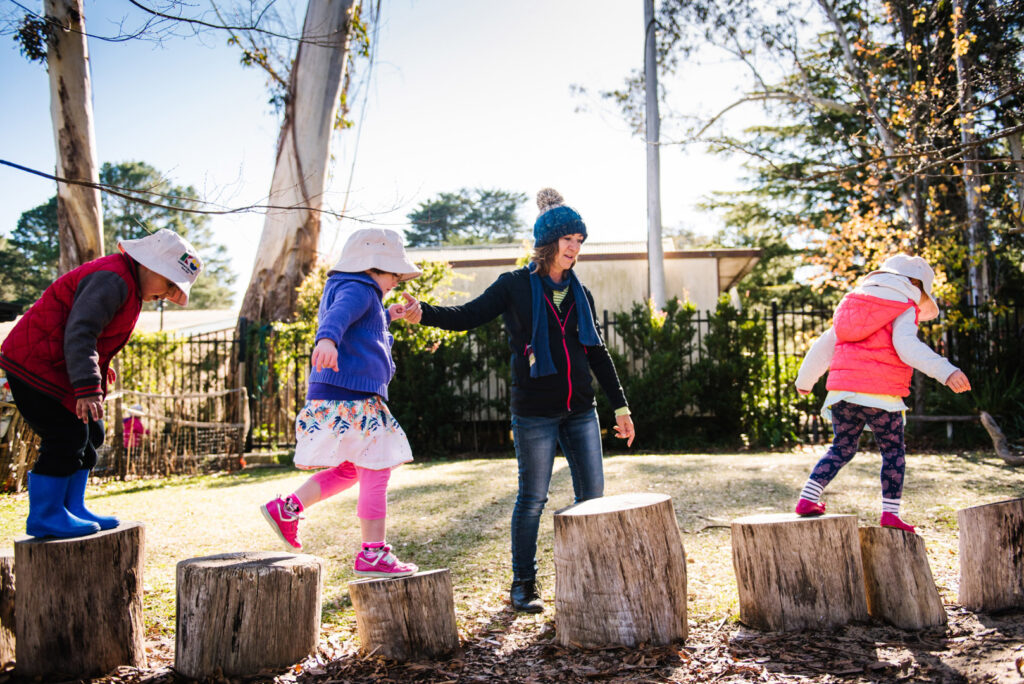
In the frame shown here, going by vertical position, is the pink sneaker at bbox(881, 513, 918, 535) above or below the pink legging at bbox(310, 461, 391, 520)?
below

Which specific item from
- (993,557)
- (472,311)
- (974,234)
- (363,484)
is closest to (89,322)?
(363,484)

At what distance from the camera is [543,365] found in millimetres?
3559

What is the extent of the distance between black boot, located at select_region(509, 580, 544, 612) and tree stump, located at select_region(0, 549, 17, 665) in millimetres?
2264

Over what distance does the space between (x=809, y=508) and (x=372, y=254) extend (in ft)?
8.03

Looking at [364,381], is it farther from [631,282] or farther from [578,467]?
[631,282]

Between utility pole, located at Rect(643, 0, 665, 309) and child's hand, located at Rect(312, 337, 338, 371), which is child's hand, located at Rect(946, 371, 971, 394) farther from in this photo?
utility pole, located at Rect(643, 0, 665, 309)

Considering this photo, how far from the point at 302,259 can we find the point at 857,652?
1128 centimetres

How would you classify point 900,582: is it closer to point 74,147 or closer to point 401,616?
point 401,616

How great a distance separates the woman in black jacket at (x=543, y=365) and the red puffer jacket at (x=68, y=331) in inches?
52.1

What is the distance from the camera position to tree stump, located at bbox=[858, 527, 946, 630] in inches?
130

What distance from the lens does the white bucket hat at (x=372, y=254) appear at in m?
3.30

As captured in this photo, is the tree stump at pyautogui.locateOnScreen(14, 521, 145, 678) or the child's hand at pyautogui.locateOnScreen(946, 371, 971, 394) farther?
the child's hand at pyautogui.locateOnScreen(946, 371, 971, 394)

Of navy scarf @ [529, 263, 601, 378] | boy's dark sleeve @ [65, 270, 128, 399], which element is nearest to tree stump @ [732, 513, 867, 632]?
navy scarf @ [529, 263, 601, 378]

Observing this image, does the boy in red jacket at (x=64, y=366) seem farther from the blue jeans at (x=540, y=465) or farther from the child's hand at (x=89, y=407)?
the blue jeans at (x=540, y=465)
